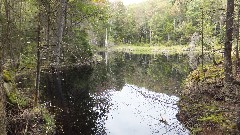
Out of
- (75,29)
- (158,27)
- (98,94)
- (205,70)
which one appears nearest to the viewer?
(205,70)

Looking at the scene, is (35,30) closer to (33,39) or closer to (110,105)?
(33,39)

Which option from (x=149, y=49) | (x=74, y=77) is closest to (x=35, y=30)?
(x=74, y=77)

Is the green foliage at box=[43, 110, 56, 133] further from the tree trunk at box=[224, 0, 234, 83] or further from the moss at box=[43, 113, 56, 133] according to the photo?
the tree trunk at box=[224, 0, 234, 83]

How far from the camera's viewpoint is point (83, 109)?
16.5m

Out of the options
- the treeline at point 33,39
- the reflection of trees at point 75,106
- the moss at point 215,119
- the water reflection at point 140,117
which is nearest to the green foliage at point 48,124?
the reflection of trees at point 75,106

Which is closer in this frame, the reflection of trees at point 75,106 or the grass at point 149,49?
the reflection of trees at point 75,106

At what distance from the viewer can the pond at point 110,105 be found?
13383 mm

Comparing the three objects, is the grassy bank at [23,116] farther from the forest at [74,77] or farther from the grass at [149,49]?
the grass at [149,49]

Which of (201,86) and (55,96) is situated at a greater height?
(201,86)

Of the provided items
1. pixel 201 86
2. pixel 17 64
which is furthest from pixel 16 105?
pixel 17 64

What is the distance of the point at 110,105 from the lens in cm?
1814

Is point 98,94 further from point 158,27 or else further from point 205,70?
point 158,27

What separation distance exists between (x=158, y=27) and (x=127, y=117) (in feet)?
248

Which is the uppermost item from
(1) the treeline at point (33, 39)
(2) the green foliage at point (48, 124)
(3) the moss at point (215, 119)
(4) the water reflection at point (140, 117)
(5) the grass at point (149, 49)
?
(1) the treeline at point (33, 39)
